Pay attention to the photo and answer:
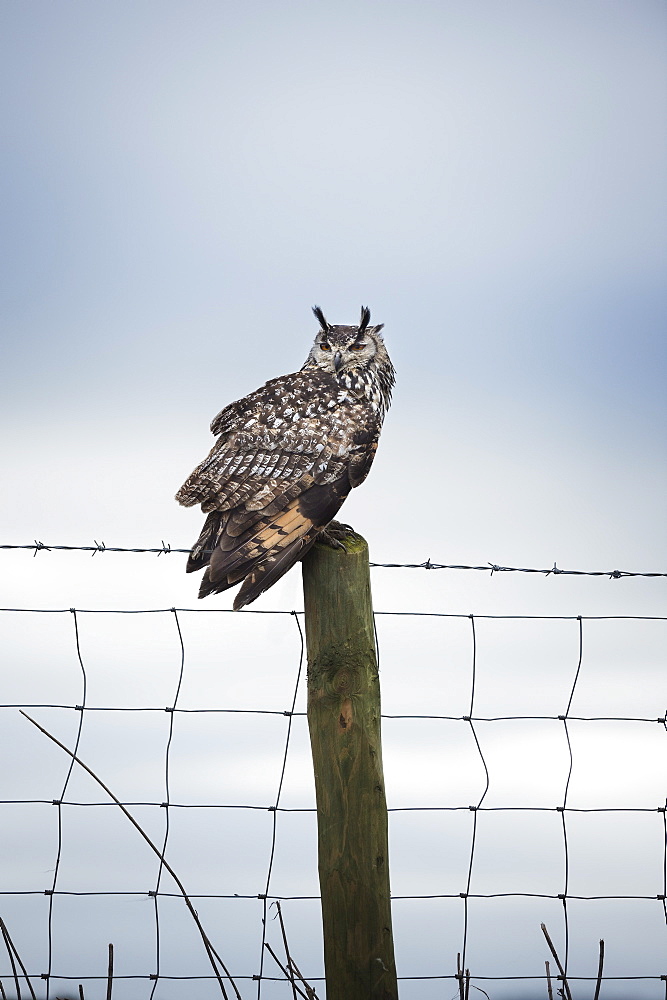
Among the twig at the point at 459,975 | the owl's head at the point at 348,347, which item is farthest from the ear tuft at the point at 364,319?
the twig at the point at 459,975

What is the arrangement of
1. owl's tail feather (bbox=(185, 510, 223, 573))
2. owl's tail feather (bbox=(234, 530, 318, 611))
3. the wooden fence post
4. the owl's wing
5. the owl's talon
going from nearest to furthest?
the wooden fence post, the owl's talon, owl's tail feather (bbox=(234, 530, 318, 611)), the owl's wing, owl's tail feather (bbox=(185, 510, 223, 573))

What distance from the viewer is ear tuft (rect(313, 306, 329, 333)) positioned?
5336mm

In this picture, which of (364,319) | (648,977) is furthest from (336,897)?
(364,319)

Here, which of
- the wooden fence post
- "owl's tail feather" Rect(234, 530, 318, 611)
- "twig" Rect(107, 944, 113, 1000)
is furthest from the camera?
Answer: "owl's tail feather" Rect(234, 530, 318, 611)

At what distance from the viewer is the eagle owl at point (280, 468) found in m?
3.55

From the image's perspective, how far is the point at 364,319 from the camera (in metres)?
5.31

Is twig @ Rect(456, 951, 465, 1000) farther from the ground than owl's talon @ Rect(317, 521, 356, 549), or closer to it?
closer to it

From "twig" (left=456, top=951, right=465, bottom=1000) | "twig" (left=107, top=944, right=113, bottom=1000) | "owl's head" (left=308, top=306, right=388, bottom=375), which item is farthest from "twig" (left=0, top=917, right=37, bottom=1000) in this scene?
"owl's head" (left=308, top=306, right=388, bottom=375)

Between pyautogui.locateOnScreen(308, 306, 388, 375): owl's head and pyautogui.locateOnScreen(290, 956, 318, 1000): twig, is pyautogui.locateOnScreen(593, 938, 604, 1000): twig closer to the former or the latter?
pyautogui.locateOnScreen(290, 956, 318, 1000): twig

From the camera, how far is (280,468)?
402 centimetres

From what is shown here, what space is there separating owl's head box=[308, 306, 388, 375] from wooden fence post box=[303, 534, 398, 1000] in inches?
85.8

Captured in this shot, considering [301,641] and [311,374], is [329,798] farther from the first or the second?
[311,374]

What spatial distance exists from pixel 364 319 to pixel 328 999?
11.4ft

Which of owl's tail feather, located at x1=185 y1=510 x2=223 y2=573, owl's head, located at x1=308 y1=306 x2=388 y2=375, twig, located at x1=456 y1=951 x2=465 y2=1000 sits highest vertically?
owl's head, located at x1=308 y1=306 x2=388 y2=375
